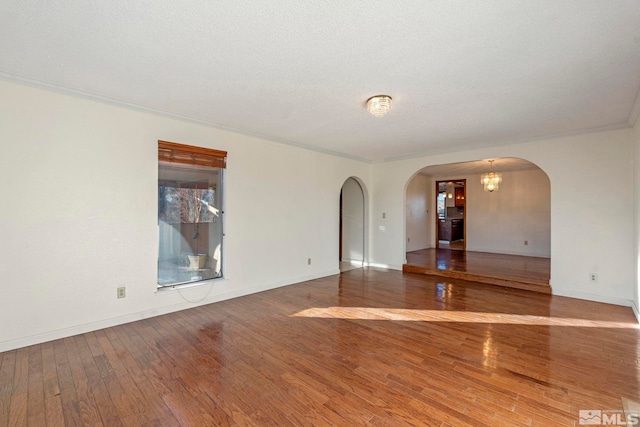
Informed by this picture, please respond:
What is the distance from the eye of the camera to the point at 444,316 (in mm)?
3572

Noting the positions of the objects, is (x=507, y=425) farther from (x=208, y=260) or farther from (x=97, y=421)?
(x=208, y=260)

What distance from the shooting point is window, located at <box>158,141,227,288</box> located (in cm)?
372

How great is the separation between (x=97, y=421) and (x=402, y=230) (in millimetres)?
5759

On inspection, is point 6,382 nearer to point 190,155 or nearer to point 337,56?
point 190,155

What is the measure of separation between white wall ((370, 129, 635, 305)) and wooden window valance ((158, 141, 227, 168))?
188 inches

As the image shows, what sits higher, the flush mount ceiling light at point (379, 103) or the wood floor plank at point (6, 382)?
the flush mount ceiling light at point (379, 103)

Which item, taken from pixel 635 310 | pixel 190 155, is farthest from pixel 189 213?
pixel 635 310

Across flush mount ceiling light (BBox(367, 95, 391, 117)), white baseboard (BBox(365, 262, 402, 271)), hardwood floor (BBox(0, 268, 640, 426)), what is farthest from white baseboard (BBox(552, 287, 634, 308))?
flush mount ceiling light (BBox(367, 95, 391, 117))

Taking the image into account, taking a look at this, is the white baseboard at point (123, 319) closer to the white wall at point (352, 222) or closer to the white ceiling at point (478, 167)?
the white wall at point (352, 222)

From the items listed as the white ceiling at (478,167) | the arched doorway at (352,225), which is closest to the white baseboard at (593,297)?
the white ceiling at (478,167)

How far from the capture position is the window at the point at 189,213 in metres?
3.72

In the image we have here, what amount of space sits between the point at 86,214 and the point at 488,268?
6758 millimetres

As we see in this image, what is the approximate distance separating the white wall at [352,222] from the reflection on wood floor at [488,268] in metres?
1.27

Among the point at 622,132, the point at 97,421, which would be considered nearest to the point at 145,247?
the point at 97,421
